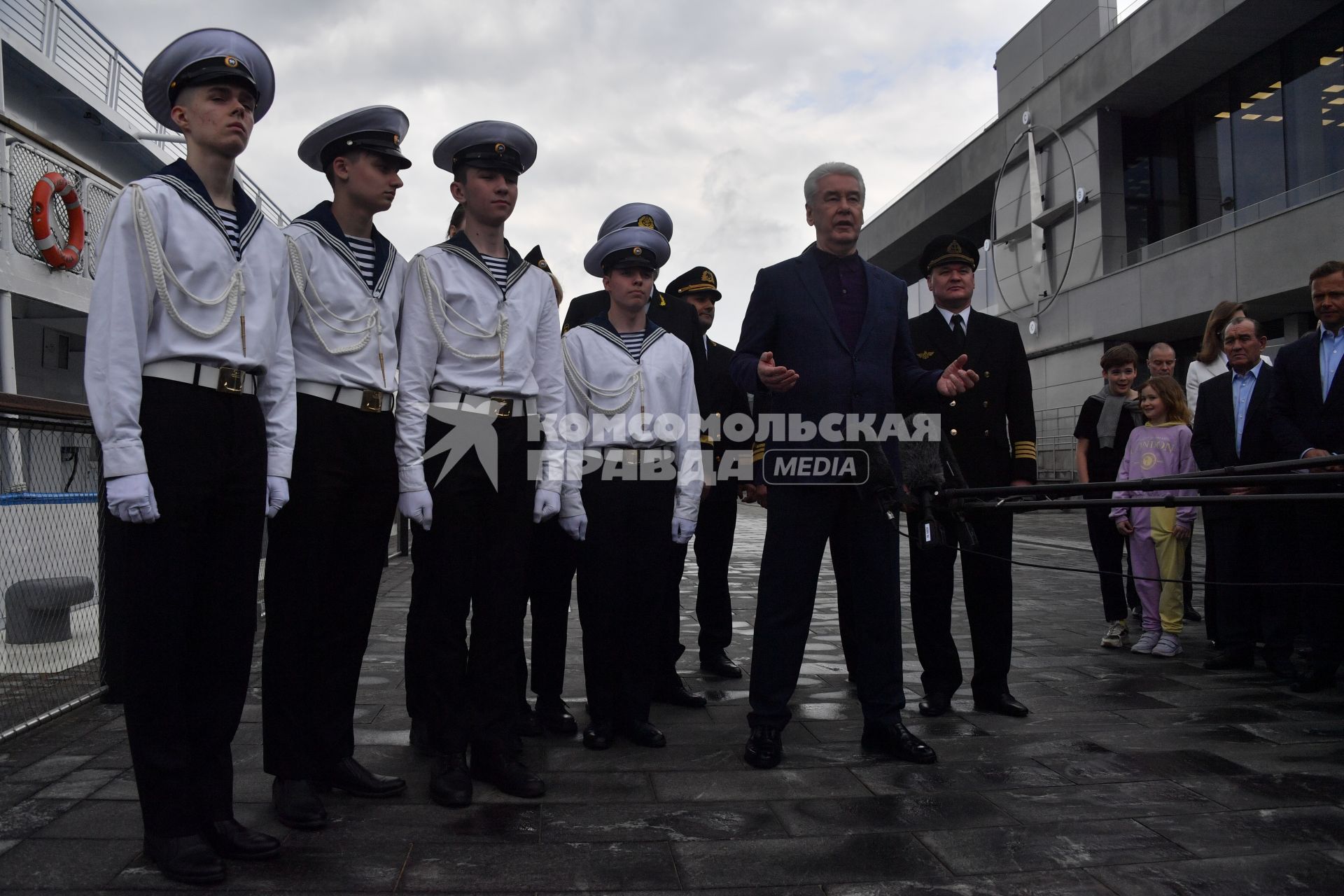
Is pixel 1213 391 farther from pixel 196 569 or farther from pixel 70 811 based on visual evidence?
pixel 70 811

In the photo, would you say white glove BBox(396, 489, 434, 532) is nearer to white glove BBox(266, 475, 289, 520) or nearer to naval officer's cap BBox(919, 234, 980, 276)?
white glove BBox(266, 475, 289, 520)

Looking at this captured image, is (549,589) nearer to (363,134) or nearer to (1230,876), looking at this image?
(363,134)

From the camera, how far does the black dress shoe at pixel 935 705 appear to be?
4359mm

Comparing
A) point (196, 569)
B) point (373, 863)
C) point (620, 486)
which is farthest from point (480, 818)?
point (620, 486)

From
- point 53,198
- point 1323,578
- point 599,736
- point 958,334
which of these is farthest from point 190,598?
point 53,198

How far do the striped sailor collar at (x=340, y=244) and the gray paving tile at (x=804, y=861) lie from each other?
200 centimetres

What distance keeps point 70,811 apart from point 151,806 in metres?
0.60

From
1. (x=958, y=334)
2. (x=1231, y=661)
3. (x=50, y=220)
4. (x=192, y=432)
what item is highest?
(x=50, y=220)

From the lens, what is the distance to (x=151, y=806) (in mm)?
2619

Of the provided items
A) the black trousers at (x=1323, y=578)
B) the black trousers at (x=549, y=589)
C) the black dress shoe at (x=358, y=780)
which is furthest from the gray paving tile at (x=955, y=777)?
the black trousers at (x=1323, y=578)

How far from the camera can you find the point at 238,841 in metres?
2.69

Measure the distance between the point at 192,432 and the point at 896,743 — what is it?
2.56 m

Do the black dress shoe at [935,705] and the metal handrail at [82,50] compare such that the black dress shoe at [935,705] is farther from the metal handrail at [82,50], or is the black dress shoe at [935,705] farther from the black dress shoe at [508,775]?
the metal handrail at [82,50]

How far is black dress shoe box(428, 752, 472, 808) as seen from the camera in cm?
313
